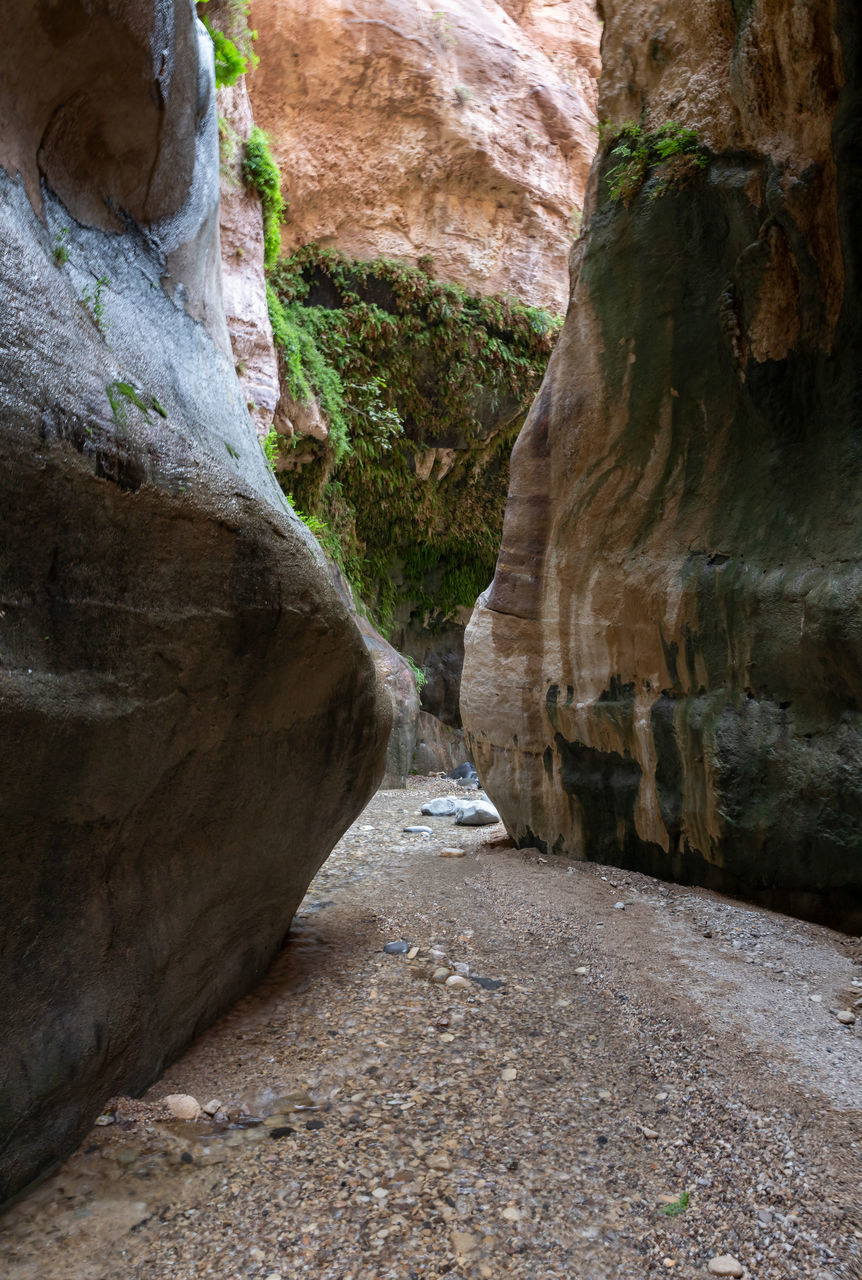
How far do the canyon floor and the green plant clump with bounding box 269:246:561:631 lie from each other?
30.0ft

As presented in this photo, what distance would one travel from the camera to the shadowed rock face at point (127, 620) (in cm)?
162

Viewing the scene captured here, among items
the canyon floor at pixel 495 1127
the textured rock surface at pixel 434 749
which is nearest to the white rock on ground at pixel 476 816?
the canyon floor at pixel 495 1127

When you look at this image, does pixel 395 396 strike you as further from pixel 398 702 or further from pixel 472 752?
pixel 472 752

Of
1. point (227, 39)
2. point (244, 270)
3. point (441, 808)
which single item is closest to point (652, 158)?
point (227, 39)

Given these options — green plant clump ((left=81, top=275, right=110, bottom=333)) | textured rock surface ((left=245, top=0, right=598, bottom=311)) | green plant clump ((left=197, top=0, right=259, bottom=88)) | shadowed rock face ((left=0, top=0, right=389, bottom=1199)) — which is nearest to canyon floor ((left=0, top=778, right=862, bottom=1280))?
shadowed rock face ((left=0, top=0, right=389, bottom=1199))

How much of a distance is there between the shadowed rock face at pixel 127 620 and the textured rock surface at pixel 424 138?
11.0 m

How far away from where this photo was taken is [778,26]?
3168mm

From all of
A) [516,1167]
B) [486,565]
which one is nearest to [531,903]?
[516,1167]

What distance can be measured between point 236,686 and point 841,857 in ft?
8.72

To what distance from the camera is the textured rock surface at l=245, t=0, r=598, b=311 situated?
1209 cm

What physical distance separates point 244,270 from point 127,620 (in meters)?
7.75

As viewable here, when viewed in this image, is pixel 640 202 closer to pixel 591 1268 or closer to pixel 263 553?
pixel 263 553

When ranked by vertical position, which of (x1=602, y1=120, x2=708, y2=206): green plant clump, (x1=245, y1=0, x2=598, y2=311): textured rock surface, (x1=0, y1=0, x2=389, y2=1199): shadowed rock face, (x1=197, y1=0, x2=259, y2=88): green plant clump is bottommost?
(x1=0, y1=0, x2=389, y2=1199): shadowed rock face

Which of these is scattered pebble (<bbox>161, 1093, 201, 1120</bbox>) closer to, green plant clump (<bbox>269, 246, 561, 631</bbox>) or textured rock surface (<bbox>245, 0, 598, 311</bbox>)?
green plant clump (<bbox>269, 246, 561, 631</bbox>)
